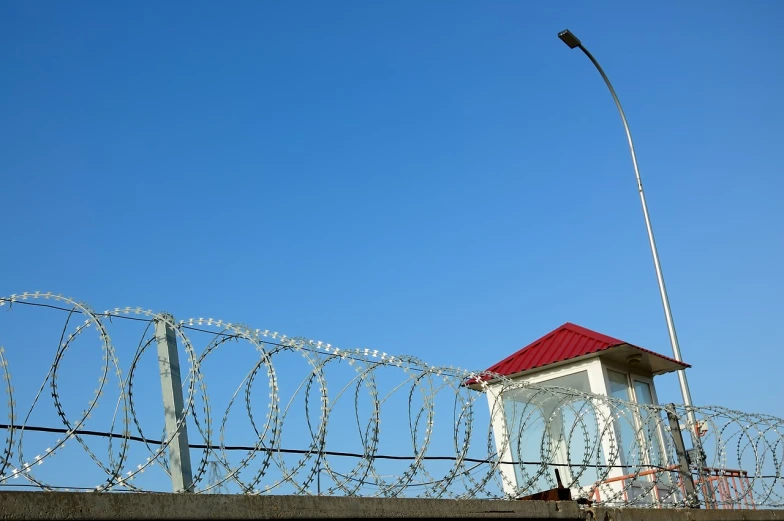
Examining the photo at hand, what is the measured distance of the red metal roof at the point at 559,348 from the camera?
42.8 feet

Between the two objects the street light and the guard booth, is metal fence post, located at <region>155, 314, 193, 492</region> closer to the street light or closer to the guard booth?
the guard booth

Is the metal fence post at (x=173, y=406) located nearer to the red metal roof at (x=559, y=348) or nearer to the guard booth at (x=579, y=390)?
the guard booth at (x=579, y=390)

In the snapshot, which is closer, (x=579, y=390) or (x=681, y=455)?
(x=681, y=455)

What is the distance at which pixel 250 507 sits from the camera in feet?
16.9

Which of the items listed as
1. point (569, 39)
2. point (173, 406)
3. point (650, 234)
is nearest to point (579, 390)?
point (650, 234)

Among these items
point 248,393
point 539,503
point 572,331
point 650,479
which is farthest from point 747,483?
point 248,393

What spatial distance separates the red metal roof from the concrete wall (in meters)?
5.06

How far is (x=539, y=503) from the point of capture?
7586 mm

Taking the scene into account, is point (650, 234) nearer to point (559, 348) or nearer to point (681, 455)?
point (559, 348)

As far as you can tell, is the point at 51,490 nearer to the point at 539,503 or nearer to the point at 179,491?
the point at 179,491

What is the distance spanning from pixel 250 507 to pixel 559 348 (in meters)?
9.11

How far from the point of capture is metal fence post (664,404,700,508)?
1018cm

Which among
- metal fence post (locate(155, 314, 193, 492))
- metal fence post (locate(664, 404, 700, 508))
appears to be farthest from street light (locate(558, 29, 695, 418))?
metal fence post (locate(155, 314, 193, 492))

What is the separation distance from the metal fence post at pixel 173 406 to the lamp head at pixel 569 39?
11.3 m
